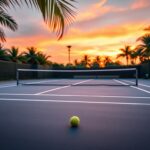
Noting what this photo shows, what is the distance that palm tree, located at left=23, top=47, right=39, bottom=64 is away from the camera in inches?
1548

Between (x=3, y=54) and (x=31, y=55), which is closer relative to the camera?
(x=3, y=54)

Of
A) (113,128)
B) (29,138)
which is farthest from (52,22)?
(113,128)

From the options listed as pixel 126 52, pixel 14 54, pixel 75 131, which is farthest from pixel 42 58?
pixel 75 131

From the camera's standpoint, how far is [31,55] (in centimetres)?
3978

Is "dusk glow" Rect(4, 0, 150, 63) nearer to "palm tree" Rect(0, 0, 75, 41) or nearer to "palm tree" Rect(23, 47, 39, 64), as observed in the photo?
"palm tree" Rect(0, 0, 75, 41)

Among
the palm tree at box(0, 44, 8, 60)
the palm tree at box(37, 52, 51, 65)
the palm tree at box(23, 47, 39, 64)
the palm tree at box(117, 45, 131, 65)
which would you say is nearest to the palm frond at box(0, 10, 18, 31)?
the palm tree at box(0, 44, 8, 60)

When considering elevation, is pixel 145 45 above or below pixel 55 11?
above

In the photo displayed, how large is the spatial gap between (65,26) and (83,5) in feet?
5.49

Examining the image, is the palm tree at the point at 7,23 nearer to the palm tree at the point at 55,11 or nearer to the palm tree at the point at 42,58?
the palm tree at the point at 55,11

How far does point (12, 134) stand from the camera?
348 centimetres

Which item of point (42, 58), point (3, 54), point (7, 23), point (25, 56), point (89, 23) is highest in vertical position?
point (25, 56)

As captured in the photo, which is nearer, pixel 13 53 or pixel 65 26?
pixel 65 26

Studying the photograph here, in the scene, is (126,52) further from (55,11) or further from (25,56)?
(55,11)

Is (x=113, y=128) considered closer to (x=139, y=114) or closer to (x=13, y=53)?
(x=139, y=114)
